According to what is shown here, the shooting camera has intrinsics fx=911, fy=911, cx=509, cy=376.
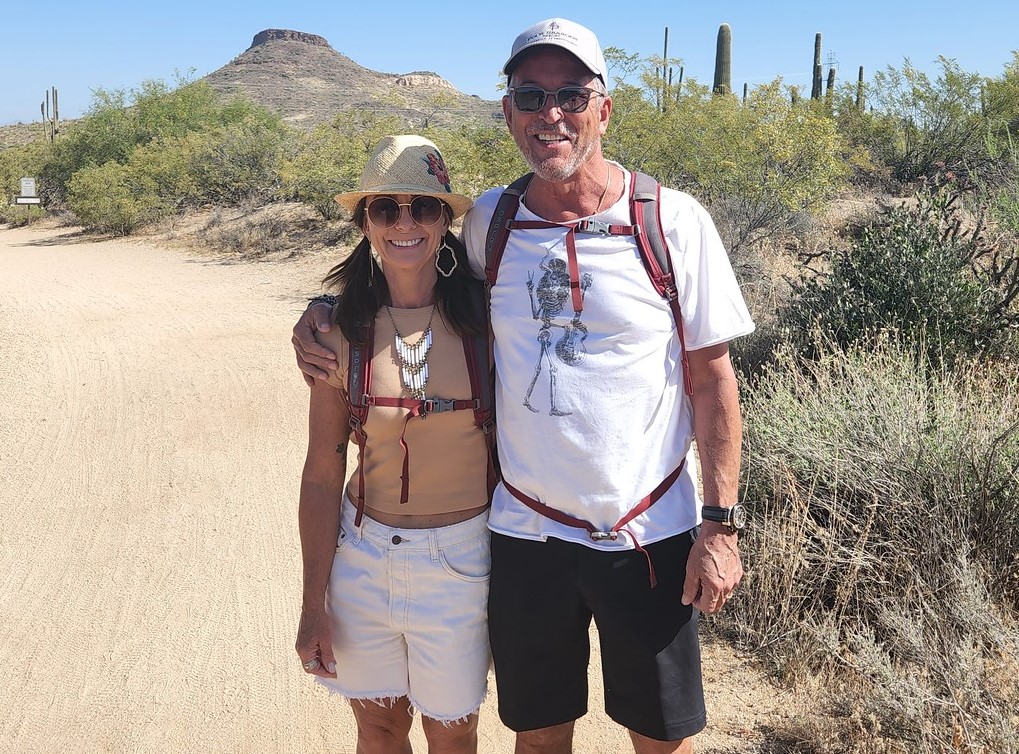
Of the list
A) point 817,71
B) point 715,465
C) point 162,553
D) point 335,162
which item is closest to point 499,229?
point 715,465

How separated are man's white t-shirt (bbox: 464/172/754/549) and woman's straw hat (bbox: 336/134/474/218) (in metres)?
0.31

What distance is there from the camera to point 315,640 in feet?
7.62

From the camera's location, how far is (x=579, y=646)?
7.72 ft

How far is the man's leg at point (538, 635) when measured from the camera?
2.24 metres

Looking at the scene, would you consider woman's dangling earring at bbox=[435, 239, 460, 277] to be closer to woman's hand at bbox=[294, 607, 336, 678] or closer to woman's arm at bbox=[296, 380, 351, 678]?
woman's arm at bbox=[296, 380, 351, 678]

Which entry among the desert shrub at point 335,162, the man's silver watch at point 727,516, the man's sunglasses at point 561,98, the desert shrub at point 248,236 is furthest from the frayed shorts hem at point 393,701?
the desert shrub at point 248,236

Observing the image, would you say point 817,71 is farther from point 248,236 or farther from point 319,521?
point 319,521

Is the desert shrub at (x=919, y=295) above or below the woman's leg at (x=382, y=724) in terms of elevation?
above

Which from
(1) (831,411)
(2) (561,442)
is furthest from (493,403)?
(1) (831,411)

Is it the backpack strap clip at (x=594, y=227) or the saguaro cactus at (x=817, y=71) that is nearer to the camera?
the backpack strap clip at (x=594, y=227)

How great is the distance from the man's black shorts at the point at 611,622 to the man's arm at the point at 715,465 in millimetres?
59

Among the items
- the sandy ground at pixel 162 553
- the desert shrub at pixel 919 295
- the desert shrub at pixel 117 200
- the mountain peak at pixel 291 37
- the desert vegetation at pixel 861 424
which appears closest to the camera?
the desert vegetation at pixel 861 424

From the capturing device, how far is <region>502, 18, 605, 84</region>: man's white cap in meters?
2.24

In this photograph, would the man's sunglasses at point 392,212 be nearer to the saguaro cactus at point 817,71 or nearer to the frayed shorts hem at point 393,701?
the frayed shorts hem at point 393,701
